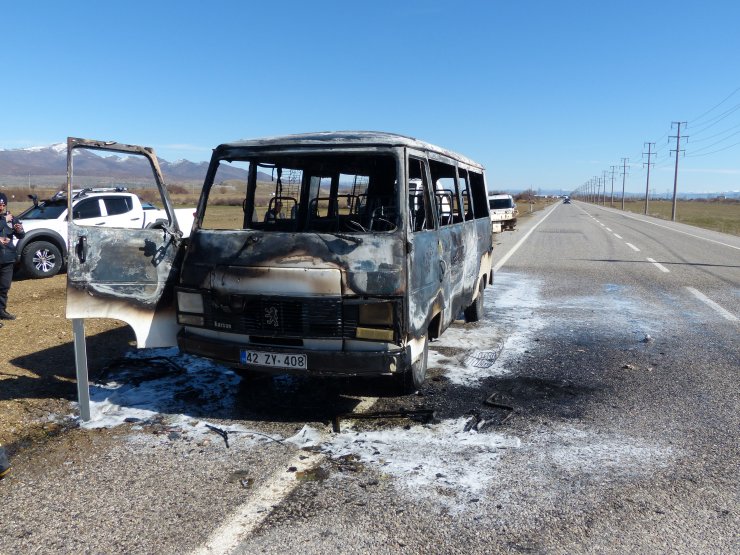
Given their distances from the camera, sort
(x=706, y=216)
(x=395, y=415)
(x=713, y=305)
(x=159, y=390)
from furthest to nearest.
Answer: (x=706, y=216) → (x=713, y=305) → (x=159, y=390) → (x=395, y=415)

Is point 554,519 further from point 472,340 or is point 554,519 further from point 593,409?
point 472,340

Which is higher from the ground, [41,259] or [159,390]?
[41,259]

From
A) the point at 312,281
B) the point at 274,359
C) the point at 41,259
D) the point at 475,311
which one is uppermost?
the point at 312,281

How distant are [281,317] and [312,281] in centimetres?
37

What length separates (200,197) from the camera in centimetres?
483

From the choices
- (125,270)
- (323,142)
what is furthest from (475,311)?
(125,270)

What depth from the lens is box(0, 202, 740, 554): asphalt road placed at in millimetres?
2975

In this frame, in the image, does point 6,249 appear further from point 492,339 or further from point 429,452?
point 429,452

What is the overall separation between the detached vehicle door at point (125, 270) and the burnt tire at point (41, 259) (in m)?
8.60

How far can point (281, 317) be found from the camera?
4.23m

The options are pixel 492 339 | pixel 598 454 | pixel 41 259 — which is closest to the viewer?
pixel 598 454

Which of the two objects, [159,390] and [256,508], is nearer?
[256,508]

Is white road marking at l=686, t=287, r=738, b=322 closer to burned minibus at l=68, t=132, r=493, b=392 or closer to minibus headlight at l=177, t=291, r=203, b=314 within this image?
burned minibus at l=68, t=132, r=493, b=392

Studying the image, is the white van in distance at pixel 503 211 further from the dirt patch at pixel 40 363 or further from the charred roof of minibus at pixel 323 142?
the charred roof of minibus at pixel 323 142
